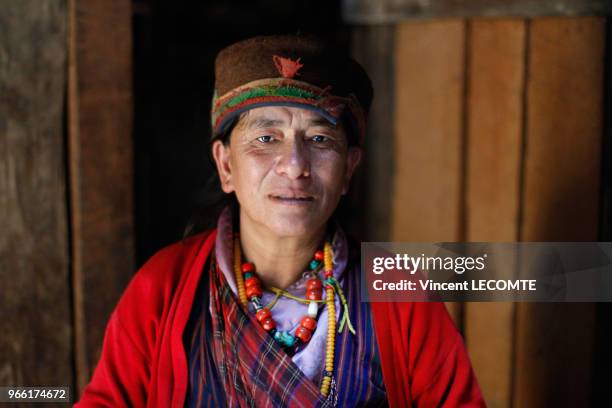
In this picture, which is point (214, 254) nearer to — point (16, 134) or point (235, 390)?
point (235, 390)

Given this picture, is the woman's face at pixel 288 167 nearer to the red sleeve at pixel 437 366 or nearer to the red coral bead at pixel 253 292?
the red coral bead at pixel 253 292

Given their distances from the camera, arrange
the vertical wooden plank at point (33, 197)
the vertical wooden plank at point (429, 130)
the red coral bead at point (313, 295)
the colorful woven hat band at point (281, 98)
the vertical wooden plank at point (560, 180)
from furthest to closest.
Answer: the vertical wooden plank at point (429, 130) < the vertical wooden plank at point (560, 180) < the vertical wooden plank at point (33, 197) < the red coral bead at point (313, 295) < the colorful woven hat band at point (281, 98)

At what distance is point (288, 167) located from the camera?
4.95 ft

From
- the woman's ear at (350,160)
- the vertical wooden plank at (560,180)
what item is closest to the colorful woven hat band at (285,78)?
the woman's ear at (350,160)

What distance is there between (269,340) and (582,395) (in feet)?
4.23

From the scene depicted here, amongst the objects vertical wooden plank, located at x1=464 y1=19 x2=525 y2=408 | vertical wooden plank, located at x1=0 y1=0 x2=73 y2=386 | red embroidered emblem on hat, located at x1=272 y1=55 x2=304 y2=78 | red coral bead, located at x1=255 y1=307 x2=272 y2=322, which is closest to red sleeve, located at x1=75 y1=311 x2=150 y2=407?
red coral bead, located at x1=255 y1=307 x2=272 y2=322

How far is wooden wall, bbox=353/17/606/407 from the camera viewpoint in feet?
6.71

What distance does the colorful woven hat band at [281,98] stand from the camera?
4.97 ft

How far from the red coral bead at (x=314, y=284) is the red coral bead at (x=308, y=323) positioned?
9cm

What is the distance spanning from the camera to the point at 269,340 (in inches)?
60.3

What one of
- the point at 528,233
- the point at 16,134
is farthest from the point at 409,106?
the point at 16,134

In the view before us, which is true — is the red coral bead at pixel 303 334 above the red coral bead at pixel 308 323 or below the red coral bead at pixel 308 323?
below

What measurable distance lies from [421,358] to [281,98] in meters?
0.76

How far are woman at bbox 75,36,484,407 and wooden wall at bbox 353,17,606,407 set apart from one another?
1.95 feet
